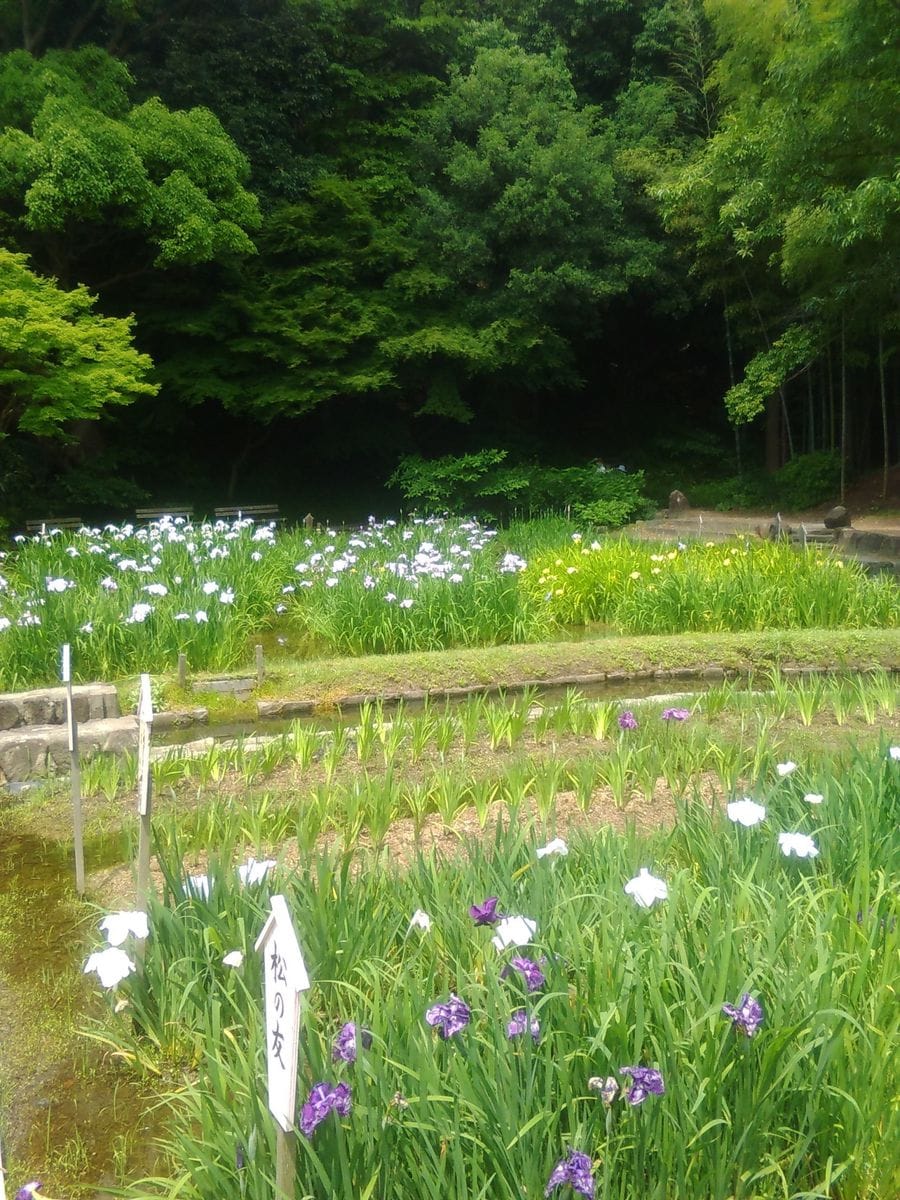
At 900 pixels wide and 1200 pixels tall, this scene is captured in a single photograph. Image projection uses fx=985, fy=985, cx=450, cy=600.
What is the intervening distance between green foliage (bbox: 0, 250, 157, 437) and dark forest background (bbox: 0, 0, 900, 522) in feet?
0.24

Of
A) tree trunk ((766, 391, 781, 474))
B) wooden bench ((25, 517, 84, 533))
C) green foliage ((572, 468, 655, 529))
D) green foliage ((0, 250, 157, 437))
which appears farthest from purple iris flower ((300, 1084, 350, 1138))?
tree trunk ((766, 391, 781, 474))

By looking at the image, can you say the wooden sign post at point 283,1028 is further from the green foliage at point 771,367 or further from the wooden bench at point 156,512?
the green foliage at point 771,367

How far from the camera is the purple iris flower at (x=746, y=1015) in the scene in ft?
4.85

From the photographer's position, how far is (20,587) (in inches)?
281

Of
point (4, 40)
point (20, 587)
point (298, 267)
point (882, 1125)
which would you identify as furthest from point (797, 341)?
point (882, 1125)

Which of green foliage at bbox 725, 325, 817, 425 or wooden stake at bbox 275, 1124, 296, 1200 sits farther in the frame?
green foliage at bbox 725, 325, 817, 425

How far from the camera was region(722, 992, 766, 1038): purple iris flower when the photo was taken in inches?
58.2

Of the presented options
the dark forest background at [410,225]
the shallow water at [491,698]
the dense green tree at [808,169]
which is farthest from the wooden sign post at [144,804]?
the dense green tree at [808,169]

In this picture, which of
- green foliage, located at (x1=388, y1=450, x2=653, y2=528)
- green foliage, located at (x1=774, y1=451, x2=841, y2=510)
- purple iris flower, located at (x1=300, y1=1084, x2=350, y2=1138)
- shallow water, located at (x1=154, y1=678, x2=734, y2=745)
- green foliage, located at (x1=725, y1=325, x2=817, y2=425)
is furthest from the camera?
green foliage, located at (x1=774, y1=451, x2=841, y2=510)

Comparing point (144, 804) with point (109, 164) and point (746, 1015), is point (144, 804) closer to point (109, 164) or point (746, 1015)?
point (746, 1015)

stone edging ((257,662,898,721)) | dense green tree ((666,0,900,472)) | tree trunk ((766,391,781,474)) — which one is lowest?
stone edging ((257,662,898,721))

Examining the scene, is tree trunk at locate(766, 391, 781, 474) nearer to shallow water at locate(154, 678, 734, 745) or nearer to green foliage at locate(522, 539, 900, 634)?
green foliage at locate(522, 539, 900, 634)

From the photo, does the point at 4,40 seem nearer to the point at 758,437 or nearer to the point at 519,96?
the point at 519,96

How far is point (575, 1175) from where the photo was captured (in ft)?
4.31
